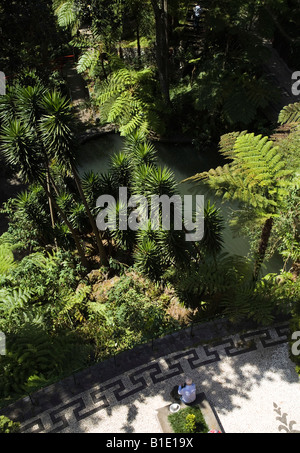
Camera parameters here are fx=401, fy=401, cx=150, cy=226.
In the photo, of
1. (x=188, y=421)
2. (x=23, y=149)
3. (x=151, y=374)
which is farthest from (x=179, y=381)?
(x=23, y=149)

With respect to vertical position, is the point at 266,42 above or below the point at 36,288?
above

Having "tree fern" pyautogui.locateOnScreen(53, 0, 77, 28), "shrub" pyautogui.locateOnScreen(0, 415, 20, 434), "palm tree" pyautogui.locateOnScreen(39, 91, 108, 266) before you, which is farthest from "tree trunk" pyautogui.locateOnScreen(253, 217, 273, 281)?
"tree fern" pyautogui.locateOnScreen(53, 0, 77, 28)

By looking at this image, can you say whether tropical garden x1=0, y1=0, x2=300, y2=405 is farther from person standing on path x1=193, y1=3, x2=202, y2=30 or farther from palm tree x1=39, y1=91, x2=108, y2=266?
person standing on path x1=193, y1=3, x2=202, y2=30

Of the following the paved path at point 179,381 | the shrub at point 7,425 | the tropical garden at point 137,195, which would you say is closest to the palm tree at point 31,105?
the tropical garden at point 137,195

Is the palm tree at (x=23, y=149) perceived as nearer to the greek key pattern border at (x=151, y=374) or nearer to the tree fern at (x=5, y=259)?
the tree fern at (x=5, y=259)
